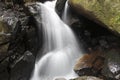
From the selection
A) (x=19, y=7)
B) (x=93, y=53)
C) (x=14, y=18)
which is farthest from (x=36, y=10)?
(x=93, y=53)

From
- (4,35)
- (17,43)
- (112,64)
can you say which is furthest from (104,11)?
(4,35)

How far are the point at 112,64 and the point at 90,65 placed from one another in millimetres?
749

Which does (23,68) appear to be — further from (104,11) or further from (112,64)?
(104,11)

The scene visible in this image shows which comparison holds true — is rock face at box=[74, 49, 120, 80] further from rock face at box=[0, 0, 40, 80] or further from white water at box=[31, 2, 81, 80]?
rock face at box=[0, 0, 40, 80]

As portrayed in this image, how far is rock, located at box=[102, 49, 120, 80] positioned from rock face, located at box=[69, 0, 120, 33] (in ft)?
3.78

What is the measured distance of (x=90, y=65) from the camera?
9156mm

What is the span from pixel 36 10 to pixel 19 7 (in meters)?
0.68

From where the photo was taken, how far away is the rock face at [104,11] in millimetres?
8578

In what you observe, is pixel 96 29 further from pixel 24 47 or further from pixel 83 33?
pixel 24 47

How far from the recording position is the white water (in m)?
9.31

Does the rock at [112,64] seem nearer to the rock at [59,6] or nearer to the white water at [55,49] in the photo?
the white water at [55,49]

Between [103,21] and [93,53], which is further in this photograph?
[93,53]

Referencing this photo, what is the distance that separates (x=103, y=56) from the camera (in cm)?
962

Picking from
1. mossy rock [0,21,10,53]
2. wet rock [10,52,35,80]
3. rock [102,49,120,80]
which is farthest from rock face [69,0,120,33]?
mossy rock [0,21,10,53]
